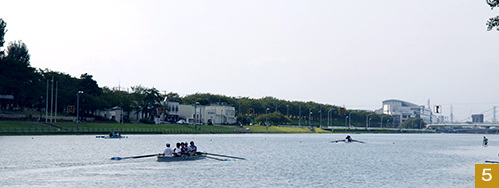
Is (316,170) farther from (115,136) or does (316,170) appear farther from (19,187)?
(115,136)

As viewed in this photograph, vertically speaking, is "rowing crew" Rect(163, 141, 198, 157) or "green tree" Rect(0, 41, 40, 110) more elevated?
"green tree" Rect(0, 41, 40, 110)

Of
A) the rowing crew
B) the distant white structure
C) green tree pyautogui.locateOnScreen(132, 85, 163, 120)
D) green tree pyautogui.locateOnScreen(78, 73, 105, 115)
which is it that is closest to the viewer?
the rowing crew

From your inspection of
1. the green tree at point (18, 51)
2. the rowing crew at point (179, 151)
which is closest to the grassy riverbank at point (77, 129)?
the green tree at point (18, 51)

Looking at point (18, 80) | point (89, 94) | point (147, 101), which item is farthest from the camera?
point (147, 101)

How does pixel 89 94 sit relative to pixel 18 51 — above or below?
below

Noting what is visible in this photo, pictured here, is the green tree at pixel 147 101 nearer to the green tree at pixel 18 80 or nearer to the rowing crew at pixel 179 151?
the green tree at pixel 18 80

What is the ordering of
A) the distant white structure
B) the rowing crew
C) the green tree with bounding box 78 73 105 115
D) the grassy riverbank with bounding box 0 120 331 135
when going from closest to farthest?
the rowing crew < the grassy riverbank with bounding box 0 120 331 135 < the green tree with bounding box 78 73 105 115 < the distant white structure

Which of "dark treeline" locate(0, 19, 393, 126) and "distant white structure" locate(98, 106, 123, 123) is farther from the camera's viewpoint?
"distant white structure" locate(98, 106, 123, 123)


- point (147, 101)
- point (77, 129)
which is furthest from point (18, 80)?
point (147, 101)

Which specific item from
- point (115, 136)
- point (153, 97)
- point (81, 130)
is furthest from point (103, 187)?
point (153, 97)

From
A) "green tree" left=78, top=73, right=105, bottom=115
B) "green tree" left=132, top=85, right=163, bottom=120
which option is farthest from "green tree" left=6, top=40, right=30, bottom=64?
"green tree" left=132, top=85, right=163, bottom=120

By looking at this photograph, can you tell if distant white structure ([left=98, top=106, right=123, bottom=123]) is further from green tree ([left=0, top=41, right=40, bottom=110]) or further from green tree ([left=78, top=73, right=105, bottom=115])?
green tree ([left=0, top=41, right=40, bottom=110])

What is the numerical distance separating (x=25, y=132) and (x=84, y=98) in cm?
3866

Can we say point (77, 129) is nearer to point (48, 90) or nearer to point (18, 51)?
point (48, 90)
